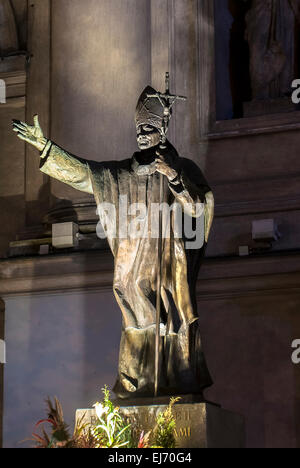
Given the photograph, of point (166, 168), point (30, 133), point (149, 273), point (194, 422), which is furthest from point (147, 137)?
point (194, 422)

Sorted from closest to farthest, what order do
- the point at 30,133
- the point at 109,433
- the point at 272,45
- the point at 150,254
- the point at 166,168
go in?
the point at 109,433
the point at 166,168
the point at 150,254
the point at 30,133
the point at 272,45

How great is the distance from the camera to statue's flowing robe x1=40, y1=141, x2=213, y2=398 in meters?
6.58

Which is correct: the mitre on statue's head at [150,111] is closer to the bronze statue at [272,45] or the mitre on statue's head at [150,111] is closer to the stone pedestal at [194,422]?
the stone pedestal at [194,422]

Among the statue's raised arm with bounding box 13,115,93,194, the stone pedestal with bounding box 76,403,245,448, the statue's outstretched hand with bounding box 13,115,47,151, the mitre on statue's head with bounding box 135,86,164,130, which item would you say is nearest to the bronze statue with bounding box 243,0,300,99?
the mitre on statue's head with bounding box 135,86,164,130

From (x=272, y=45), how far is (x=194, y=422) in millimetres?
4488

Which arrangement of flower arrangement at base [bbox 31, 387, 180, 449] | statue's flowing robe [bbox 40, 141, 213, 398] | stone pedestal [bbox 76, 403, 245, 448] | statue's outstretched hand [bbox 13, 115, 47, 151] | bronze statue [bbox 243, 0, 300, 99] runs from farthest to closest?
bronze statue [bbox 243, 0, 300, 99], statue's outstretched hand [bbox 13, 115, 47, 151], statue's flowing robe [bbox 40, 141, 213, 398], stone pedestal [bbox 76, 403, 245, 448], flower arrangement at base [bbox 31, 387, 180, 449]

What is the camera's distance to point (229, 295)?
29.0 ft

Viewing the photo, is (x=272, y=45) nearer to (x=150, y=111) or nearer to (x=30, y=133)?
(x=150, y=111)

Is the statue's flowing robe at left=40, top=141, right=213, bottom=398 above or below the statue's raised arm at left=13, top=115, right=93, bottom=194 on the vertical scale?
below

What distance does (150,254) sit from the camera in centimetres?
674

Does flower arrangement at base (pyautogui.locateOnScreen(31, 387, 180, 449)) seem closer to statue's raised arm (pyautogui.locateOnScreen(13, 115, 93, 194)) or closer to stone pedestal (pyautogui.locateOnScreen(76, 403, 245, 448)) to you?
stone pedestal (pyautogui.locateOnScreen(76, 403, 245, 448))

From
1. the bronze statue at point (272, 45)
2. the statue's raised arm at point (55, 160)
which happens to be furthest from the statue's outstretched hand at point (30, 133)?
the bronze statue at point (272, 45)

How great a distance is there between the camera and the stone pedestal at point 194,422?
20.0ft

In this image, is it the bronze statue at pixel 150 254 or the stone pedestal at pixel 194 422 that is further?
the bronze statue at pixel 150 254
